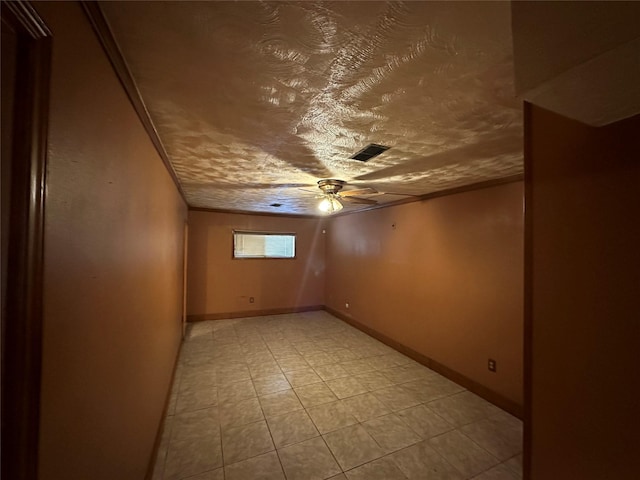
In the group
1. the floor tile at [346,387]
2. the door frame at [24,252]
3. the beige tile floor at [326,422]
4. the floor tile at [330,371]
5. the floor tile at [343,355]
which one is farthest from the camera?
the floor tile at [343,355]

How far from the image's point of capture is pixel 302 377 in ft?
9.89

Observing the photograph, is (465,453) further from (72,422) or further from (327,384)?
(72,422)

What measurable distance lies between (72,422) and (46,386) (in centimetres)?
24

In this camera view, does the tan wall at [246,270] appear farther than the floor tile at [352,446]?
Yes

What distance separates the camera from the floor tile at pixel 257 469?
1.72m

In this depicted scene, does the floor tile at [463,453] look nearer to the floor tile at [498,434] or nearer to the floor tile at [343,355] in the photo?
the floor tile at [498,434]

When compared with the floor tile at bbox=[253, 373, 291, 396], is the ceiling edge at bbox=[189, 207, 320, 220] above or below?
above

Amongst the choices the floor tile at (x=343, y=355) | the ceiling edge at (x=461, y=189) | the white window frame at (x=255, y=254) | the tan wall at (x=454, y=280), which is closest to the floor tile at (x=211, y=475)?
the floor tile at (x=343, y=355)

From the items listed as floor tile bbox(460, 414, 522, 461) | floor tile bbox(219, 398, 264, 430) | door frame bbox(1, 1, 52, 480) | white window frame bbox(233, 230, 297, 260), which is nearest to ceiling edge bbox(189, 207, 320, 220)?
white window frame bbox(233, 230, 297, 260)

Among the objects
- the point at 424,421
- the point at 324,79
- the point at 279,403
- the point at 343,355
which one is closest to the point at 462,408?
the point at 424,421

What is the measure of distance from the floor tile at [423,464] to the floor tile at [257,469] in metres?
0.83

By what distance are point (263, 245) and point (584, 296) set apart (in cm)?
523

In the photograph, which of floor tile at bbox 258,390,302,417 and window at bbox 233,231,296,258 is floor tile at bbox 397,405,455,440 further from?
window at bbox 233,231,296,258

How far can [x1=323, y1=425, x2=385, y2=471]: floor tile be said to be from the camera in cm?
185
